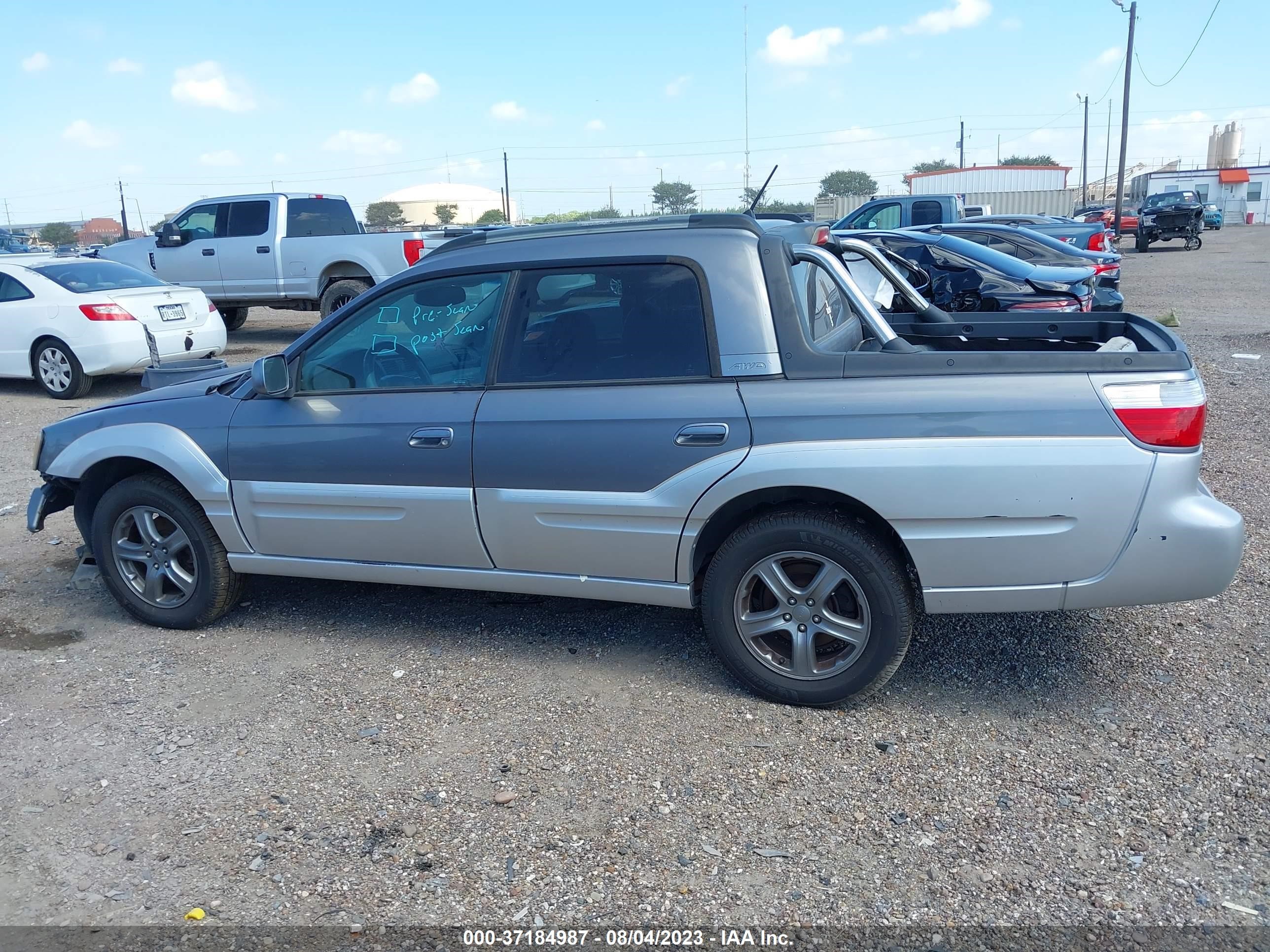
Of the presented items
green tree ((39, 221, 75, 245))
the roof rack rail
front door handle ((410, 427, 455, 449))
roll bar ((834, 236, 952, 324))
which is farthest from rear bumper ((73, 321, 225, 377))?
green tree ((39, 221, 75, 245))

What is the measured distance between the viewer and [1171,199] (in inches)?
1547

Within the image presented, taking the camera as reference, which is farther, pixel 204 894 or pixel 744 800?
pixel 744 800

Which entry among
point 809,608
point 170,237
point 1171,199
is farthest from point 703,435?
point 1171,199

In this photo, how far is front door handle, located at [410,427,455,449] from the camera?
13.7 ft

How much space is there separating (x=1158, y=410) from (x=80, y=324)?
34.5 feet

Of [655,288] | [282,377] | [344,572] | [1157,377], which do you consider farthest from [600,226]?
[1157,377]

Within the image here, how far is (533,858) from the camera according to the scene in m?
3.13

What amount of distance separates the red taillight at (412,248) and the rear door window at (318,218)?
3.85 ft

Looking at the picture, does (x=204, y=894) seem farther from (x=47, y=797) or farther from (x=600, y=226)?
(x=600, y=226)

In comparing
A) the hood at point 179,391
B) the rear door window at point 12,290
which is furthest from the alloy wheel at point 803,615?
the rear door window at point 12,290

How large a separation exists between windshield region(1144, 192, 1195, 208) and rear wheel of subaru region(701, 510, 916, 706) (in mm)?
40153

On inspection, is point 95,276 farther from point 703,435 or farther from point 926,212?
point 926,212

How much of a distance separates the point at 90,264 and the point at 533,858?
35.1 feet

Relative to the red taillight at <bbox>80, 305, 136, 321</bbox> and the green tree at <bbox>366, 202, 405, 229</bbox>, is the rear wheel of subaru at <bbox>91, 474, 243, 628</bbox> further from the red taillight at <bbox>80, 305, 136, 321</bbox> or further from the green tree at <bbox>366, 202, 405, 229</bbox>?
the green tree at <bbox>366, 202, 405, 229</bbox>
